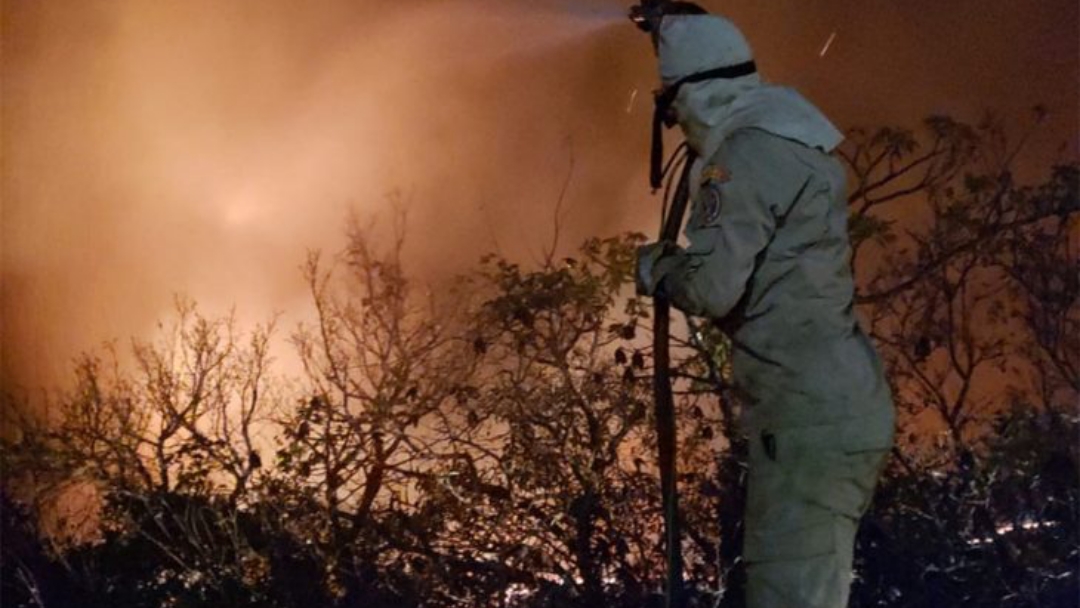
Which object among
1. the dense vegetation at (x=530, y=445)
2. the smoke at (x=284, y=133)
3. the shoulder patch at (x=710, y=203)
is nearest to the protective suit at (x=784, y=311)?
the shoulder patch at (x=710, y=203)

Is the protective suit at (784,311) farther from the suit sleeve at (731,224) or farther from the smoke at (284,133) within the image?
the smoke at (284,133)

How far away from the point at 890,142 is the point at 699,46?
7.40 ft

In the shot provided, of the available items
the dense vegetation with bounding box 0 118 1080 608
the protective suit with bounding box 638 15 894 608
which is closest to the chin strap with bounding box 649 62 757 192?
the protective suit with bounding box 638 15 894 608

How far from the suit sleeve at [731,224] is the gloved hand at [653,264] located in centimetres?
5

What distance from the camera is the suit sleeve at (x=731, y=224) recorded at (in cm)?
245

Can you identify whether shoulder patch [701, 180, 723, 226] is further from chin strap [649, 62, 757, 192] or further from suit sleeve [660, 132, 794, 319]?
chin strap [649, 62, 757, 192]

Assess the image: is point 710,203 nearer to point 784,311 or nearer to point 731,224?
point 731,224

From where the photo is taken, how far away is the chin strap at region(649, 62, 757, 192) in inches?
103

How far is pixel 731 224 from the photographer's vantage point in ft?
8.04

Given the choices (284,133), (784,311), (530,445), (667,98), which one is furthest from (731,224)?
(284,133)

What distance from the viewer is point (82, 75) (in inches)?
232

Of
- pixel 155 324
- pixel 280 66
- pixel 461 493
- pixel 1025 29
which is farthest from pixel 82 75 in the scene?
pixel 1025 29

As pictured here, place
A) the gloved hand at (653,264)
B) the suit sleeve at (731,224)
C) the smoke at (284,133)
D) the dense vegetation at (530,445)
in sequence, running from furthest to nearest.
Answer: the smoke at (284,133)
the dense vegetation at (530,445)
the gloved hand at (653,264)
the suit sleeve at (731,224)

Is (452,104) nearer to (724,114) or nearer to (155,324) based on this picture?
(155,324)
